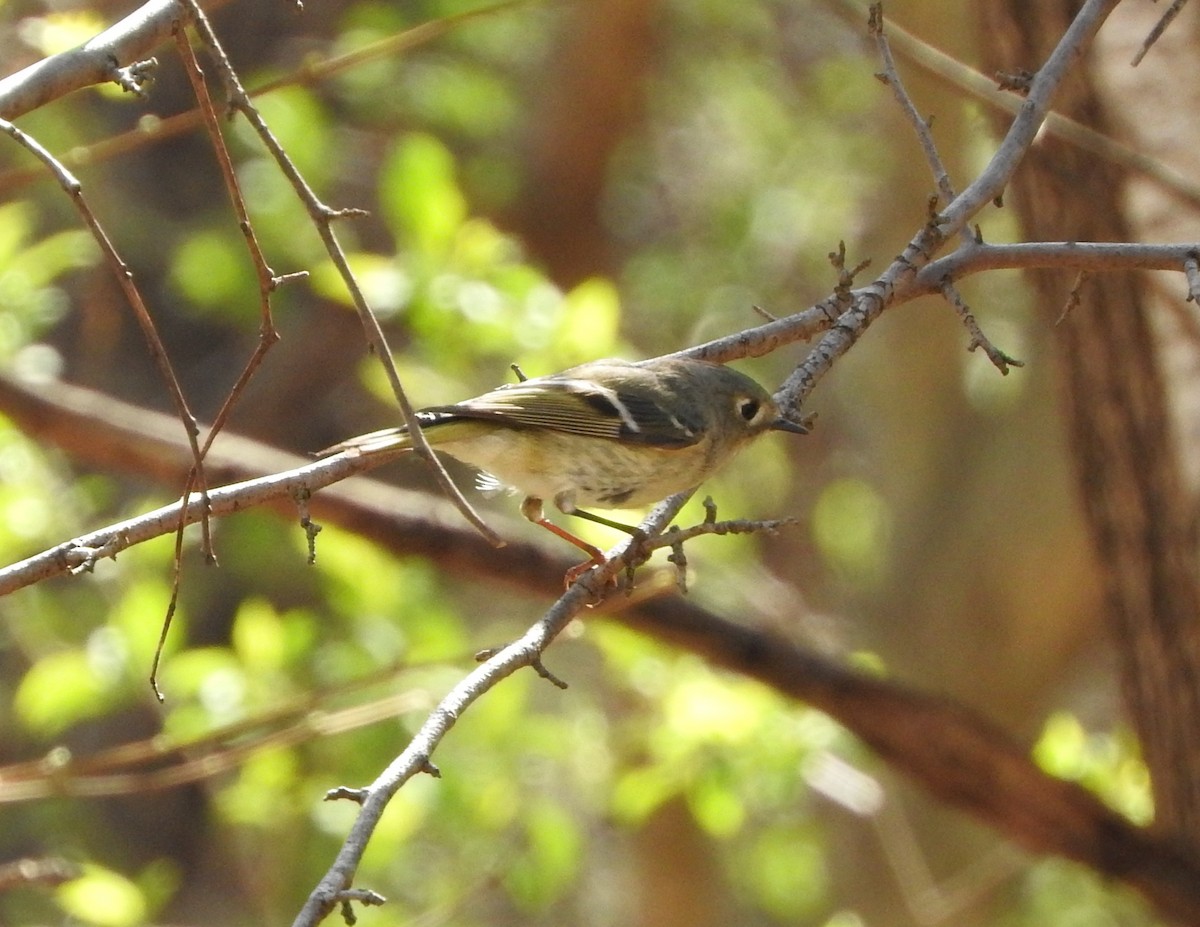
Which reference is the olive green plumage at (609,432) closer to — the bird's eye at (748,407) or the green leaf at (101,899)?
the bird's eye at (748,407)

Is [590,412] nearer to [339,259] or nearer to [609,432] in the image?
[609,432]

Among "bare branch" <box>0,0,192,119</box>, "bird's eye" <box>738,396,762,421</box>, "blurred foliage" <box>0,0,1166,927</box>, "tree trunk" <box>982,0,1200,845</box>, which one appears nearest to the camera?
"bare branch" <box>0,0,192,119</box>

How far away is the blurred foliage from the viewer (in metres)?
4.30

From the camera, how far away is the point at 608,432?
329cm

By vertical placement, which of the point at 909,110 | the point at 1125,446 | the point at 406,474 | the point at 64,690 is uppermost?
the point at 406,474

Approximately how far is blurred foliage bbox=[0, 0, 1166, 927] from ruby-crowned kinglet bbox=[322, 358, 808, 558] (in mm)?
594

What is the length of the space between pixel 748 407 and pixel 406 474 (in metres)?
4.02

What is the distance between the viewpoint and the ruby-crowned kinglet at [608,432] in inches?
125

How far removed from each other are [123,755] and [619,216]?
5588 millimetres

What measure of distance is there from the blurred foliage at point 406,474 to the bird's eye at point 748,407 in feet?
2.46

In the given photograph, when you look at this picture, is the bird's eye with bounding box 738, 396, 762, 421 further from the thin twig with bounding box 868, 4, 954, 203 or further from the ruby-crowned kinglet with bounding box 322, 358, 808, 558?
the thin twig with bounding box 868, 4, 954, 203

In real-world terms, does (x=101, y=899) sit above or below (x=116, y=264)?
above

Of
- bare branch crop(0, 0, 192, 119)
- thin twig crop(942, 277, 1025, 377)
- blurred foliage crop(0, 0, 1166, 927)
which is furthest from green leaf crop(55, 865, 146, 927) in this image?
thin twig crop(942, 277, 1025, 377)

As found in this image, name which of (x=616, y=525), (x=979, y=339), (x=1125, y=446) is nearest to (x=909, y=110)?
(x=979, y=339)
